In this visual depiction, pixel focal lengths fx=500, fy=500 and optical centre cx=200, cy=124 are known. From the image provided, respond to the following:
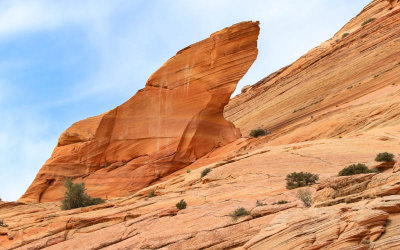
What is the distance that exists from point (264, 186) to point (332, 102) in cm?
1693

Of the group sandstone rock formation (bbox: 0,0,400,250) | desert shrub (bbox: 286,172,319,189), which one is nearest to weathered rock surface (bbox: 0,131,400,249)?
sandstone rock formation (bbox: 0,0,400,250)

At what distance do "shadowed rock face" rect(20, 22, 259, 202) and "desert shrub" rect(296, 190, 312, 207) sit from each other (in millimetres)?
15761

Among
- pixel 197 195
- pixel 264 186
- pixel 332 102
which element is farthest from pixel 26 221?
pixel 332 102

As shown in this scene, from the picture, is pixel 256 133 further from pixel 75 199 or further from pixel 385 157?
pixel 385 157

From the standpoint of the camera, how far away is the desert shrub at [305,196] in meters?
12.8

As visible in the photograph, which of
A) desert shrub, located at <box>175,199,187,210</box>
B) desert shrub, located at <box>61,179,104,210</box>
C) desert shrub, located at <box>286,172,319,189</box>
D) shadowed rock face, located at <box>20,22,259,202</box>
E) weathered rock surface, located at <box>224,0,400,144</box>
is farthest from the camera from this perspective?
shadowed rock face, located at <box>20,22,259,202</box>

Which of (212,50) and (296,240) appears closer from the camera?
(296,240)

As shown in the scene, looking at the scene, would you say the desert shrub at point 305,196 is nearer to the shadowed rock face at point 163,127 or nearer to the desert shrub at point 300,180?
the desert shrub at point 300,180

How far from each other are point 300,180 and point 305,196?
218 centimetres

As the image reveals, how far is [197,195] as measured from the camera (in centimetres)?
1723

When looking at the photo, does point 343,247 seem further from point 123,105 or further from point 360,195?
point 123,105

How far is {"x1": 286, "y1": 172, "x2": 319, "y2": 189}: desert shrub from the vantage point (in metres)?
15.2

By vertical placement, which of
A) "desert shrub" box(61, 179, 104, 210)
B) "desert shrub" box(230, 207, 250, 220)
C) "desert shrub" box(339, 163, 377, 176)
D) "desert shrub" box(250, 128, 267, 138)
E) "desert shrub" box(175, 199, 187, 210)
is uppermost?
"desert shrub" box(250, 128, 267, 138)

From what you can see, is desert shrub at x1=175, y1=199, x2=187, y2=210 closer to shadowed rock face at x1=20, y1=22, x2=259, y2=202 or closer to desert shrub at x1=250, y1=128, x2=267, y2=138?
shadowed rock face at x1=20, y1=22, x2=259, y2=202
